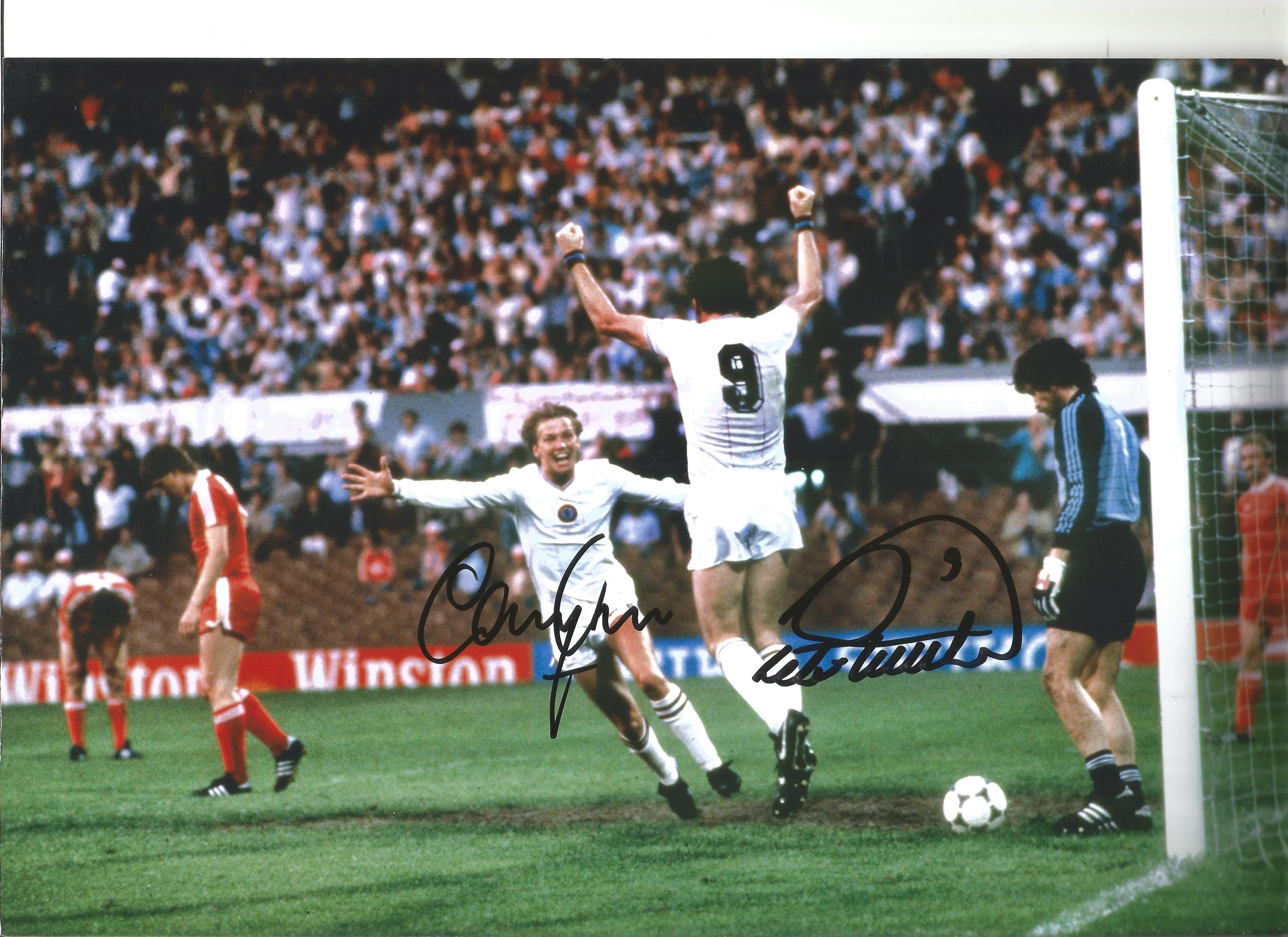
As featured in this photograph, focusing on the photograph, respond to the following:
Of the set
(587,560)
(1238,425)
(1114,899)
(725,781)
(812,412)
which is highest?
(812,412)

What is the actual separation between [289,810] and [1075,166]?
334 centimetres

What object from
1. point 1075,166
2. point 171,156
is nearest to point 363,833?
point 171,156

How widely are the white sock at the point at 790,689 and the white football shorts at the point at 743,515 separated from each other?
295 millimetres

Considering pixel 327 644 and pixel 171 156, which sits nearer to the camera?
pixel 171 156

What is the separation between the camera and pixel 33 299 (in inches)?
153

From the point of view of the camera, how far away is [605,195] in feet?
13.1

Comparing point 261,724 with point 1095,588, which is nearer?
point 1095,588

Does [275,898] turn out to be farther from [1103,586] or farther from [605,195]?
[1103,586]

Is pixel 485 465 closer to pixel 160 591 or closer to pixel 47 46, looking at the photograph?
pixel 160 591

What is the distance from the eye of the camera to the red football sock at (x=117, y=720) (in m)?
3.97

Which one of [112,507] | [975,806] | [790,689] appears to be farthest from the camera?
[112,507]

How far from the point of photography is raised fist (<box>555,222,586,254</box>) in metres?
3.98
